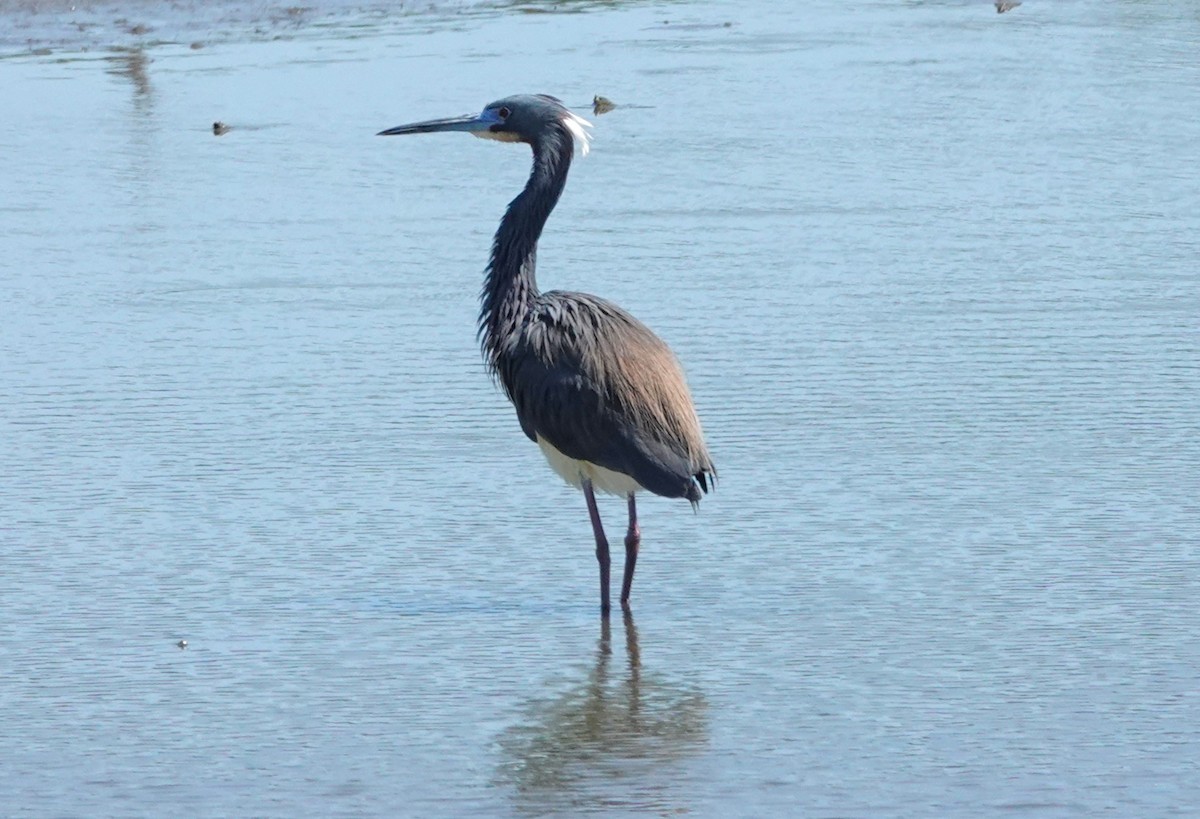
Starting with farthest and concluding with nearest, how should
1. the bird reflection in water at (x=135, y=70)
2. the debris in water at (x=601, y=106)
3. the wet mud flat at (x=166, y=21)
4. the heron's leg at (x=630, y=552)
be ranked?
the wet mud flat at (x=166, y=21), the bird reflection in water at (x=135, y=70), the debris in water at (x=601, y=106), the heron's leg at (x=630, y=552)

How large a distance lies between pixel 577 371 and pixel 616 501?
129 cm

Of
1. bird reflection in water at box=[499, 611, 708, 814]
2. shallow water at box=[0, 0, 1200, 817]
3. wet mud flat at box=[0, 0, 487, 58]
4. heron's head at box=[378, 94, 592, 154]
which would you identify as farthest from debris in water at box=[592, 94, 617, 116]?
bird reflection in water at box=[499, 611, 708, 814]

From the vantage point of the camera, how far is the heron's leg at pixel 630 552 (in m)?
7.28

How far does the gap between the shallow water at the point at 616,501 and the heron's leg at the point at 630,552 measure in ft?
0.38

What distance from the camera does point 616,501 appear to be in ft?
27.7

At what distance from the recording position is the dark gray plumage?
7137 mm

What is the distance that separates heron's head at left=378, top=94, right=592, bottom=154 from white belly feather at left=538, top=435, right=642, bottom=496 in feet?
3.34

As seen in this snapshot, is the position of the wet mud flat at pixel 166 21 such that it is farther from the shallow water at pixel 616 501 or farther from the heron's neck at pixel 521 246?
the heron's neck at pixel 521 246

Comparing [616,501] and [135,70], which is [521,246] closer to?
[616,501]

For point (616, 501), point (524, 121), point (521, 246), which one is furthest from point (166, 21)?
point (521, 246)

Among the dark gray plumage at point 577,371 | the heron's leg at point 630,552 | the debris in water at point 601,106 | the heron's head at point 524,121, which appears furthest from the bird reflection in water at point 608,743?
the debris in water at point 601,106

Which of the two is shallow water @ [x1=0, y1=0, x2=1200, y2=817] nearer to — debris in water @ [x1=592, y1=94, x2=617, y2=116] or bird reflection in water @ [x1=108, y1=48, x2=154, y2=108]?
debris in water @ [x1=592, y1=94, x2=617, y2=116]

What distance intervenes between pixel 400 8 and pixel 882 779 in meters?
17.7

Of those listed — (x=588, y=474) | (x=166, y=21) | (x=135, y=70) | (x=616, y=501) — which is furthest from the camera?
(x=166, y=21)
